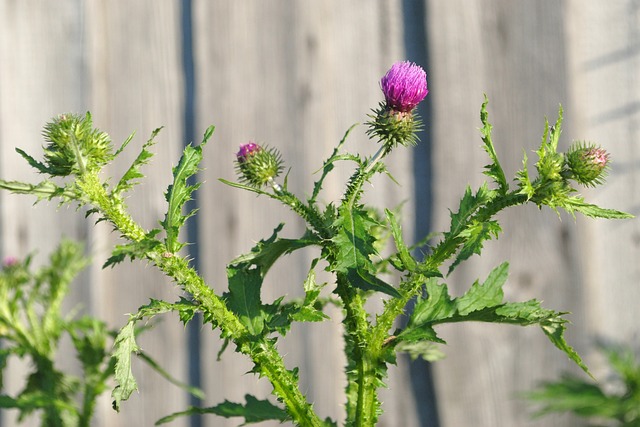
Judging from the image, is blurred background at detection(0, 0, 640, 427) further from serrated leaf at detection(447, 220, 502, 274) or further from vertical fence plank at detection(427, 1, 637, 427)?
serrated leaf at detection(447, 220, 502, 274)

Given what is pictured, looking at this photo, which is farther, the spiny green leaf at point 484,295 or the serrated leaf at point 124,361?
the spiny green leaf at point 484,295

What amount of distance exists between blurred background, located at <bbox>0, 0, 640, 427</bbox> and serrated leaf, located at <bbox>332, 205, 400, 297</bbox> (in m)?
1.32

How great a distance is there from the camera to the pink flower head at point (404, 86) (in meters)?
1.17

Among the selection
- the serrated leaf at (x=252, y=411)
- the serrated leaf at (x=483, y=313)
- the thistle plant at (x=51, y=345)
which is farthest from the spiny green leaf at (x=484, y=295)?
the thistle plant at (x=51, y=345)

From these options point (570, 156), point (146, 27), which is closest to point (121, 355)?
point (570, 156)

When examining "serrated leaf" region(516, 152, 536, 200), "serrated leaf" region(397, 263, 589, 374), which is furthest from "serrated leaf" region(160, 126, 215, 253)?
"serrated leaf" region(516, 152, 536, 200)

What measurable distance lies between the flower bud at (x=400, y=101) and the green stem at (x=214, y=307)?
388 mm

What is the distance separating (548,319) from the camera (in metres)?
1.10

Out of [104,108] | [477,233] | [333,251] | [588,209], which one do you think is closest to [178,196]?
[333,251]

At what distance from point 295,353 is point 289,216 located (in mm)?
497

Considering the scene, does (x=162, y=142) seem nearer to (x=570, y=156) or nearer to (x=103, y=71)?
(x=103, y=71)

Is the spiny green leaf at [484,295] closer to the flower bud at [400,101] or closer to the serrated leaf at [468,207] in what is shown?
the serrated leaf at [468,207]

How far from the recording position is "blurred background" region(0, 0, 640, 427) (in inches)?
85.8

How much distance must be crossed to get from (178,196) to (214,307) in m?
0.20
